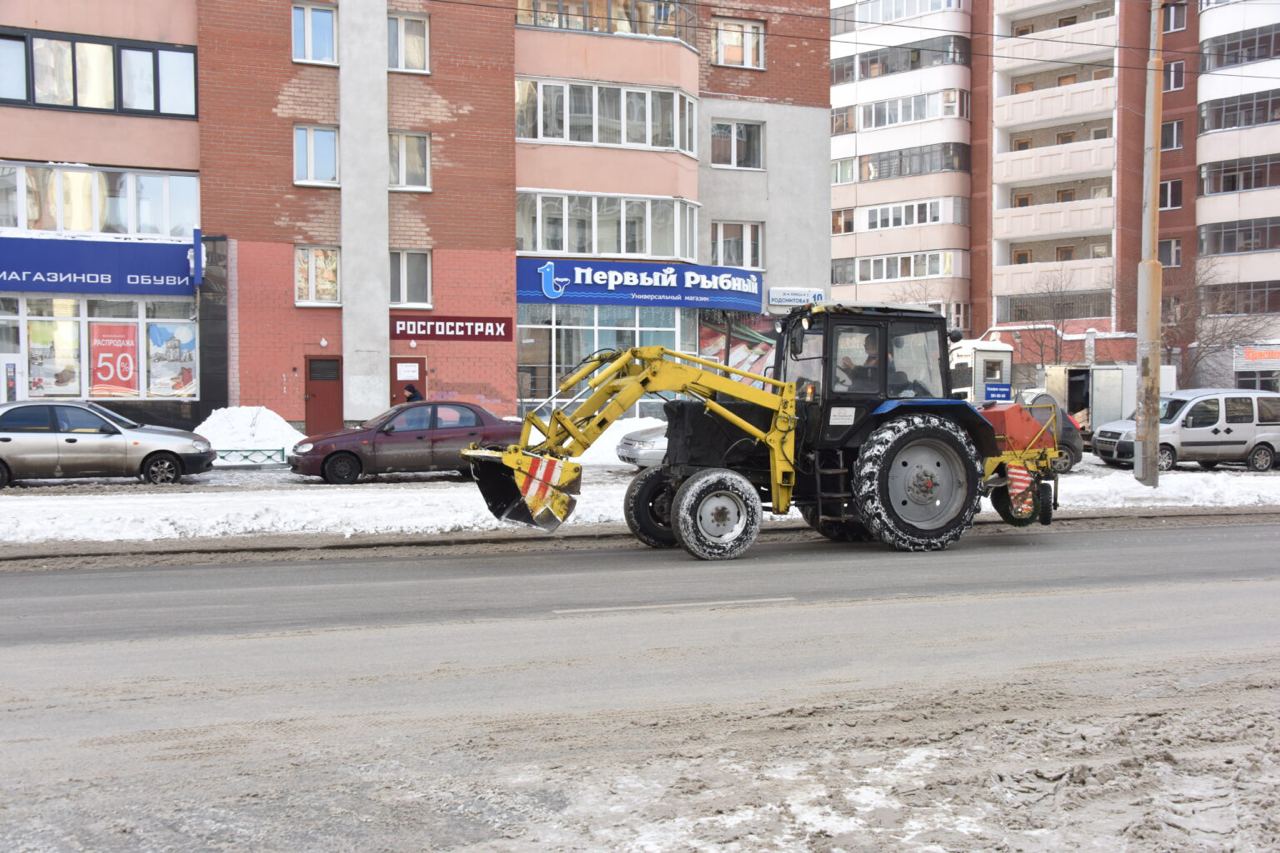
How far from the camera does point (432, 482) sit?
21.7 m

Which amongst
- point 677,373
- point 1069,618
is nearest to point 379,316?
point 677,373

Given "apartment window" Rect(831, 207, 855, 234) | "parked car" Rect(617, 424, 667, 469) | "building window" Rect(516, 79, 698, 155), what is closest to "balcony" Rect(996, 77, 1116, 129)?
"apartment window" Rect(831, 207, 855, 234)

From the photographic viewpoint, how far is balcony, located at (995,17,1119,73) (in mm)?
54156

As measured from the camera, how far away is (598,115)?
31.8 meters

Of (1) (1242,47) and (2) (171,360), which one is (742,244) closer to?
(2) (171,360)

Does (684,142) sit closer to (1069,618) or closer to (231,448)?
(231,448)

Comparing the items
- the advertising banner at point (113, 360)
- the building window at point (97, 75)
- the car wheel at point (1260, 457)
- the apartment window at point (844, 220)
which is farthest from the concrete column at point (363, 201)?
the apartment window at point (844, 220)

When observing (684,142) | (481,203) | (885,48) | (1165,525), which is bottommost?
(1165,525)

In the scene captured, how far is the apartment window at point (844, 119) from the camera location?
61.9 m

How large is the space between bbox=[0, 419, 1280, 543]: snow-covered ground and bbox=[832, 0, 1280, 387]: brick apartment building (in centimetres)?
3222

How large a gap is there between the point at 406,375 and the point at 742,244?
1105cm

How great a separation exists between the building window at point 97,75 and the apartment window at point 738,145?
14433 millimetres

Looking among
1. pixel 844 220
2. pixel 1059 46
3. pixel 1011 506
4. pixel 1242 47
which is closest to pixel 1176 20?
pixel 1242 47

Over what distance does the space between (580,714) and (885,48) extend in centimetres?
5995
